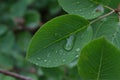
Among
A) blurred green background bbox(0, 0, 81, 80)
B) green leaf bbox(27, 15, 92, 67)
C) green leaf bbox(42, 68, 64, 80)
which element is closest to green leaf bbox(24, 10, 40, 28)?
blurred green background bbox(0, 0, 81, 80)

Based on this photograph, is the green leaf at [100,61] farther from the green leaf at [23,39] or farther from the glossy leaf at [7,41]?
the green leaf at [23,39]

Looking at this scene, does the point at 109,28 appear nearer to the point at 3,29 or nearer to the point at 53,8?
the point at 3,29

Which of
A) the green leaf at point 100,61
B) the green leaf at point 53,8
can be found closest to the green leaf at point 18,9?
the green leaf at point 53,8

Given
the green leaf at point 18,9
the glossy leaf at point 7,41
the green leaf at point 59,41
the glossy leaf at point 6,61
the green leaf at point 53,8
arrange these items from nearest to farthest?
1. the green leaf at point 59,41
2. the glossy leaf at point 6,61
3. the glossy leaf at point 7,41
4. the green leaf at point 18,9
5. the green leaf at point 53,8

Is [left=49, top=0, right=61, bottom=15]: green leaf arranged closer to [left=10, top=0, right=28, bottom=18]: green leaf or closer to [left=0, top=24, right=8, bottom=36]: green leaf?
[left=10, top=0, right=28, bottom=18]: green leaf

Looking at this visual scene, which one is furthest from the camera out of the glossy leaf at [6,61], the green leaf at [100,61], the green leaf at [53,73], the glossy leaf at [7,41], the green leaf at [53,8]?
the green leaf at [53,8]

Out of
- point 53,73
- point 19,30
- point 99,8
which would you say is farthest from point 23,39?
point 99,8

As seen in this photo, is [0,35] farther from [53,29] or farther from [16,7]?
[53,29]
